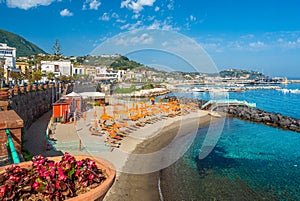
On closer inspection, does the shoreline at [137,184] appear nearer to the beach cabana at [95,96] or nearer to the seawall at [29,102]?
the seawall at [29,102]

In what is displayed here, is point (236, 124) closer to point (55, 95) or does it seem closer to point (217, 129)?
point (217, 129)

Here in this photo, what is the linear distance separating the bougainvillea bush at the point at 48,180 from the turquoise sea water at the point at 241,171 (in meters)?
5.00

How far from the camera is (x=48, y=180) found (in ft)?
4.20

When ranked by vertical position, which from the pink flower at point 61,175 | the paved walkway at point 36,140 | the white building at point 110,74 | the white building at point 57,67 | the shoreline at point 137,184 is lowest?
the shoreline at point 137,184

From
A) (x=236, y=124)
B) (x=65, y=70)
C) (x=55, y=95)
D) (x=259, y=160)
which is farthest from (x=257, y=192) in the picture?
(x=65, y=70)

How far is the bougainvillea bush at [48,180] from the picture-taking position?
4.02 feet

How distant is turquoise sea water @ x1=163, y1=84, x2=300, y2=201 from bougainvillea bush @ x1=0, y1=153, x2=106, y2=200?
500 centimetres

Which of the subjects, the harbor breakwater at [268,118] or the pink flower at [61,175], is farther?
the harbor breakwater at [268,118]

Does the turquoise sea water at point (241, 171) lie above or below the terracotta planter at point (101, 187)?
below

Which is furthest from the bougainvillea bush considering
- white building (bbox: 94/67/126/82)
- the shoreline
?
white building (bbox: 94/67/126/82)

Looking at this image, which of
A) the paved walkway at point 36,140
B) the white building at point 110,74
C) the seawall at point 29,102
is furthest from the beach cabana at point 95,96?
the paved walkway at point 36,140

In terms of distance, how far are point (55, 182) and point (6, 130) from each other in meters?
1.26

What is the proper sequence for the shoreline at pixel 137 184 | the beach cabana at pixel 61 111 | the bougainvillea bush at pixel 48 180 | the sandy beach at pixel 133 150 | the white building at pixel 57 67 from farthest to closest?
the white building at pixel 57 67, the beach cabana at pixel 61 111, the sandy beach at pixel 133 150, the shoreline at pixel 137 184, the bougainvillea bush at pixel 48 180

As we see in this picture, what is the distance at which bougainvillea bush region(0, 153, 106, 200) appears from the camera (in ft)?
4.02
